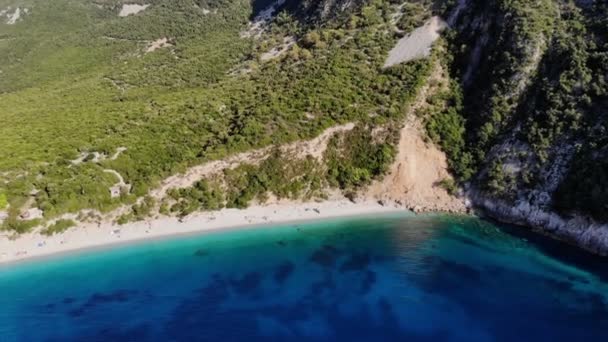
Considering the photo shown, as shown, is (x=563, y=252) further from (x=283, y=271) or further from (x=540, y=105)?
(x=283, y=271)

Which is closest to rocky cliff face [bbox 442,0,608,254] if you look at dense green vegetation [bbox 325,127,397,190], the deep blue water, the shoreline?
the deep blue water

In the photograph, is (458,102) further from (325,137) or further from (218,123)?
(218,123)

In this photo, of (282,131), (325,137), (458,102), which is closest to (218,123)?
(282,131)

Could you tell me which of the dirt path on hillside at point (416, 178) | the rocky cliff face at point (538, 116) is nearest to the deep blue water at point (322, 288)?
the dirt path on hillside at point (416, 178)

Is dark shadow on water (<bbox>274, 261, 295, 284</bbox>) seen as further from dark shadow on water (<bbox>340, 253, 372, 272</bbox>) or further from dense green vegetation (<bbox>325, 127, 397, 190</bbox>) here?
dense green vegetation (<bbox>325, 127, 397, 190</bbox>)

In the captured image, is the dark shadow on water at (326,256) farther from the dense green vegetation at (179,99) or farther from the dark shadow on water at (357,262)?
the dense green vegetation at (179,99)
